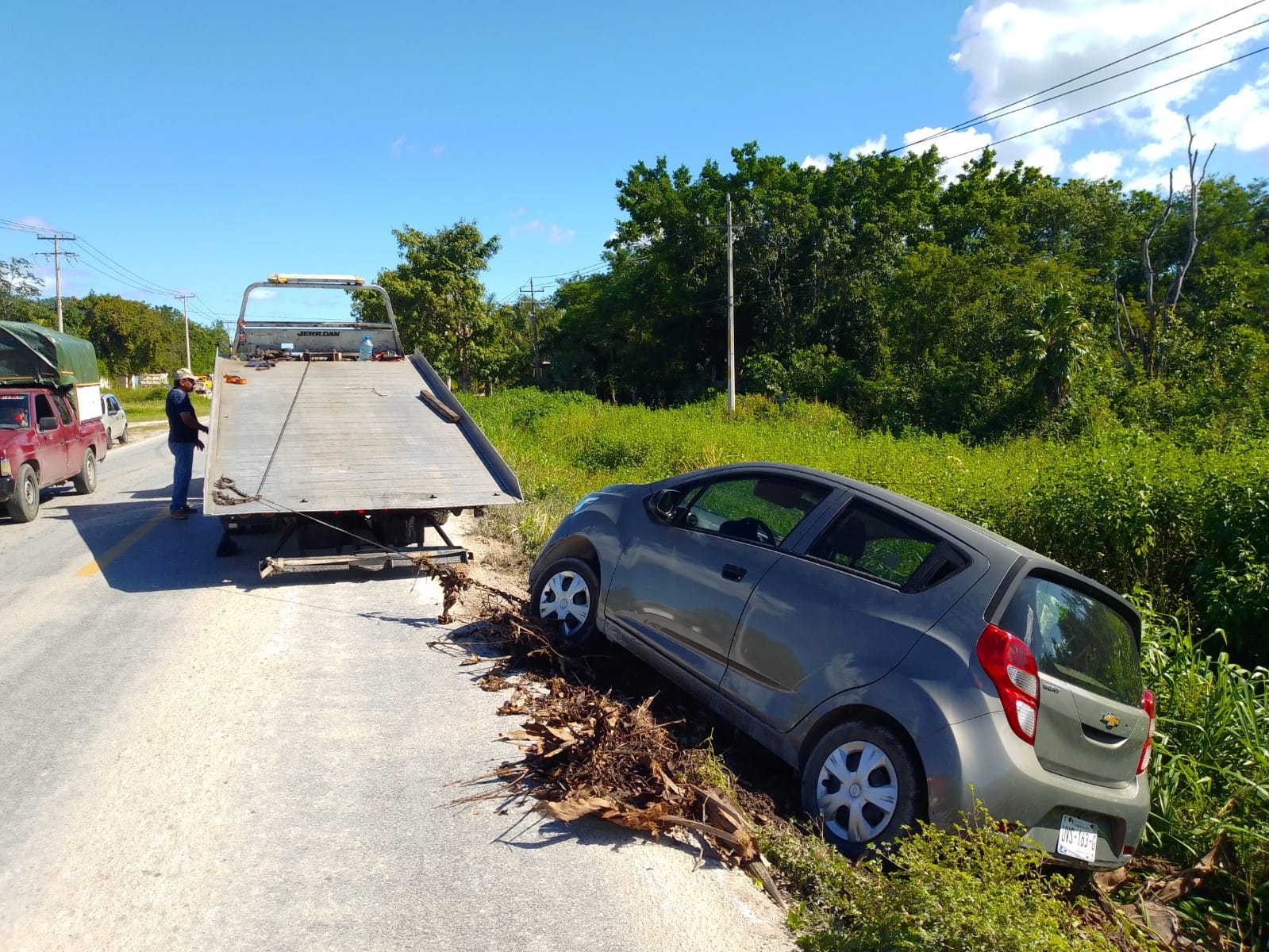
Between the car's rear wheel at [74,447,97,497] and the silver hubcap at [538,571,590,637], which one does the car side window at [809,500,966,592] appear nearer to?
the silver hubcap at [538,571,590,637]

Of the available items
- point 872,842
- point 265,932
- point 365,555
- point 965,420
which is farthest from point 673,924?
point 965,420

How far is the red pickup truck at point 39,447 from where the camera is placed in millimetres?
11227

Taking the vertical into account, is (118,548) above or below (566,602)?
below

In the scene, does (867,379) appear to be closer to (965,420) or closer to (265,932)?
(965,420)

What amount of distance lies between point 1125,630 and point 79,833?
191 inches

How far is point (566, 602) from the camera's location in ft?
20.0

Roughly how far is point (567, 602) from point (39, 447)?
971 centimetres

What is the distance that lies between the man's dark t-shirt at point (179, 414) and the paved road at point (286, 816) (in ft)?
13.6

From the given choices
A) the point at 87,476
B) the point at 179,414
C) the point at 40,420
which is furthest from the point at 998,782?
the point at 87,476

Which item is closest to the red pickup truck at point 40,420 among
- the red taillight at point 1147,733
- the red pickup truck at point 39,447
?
the red pickup truck at point 39,447

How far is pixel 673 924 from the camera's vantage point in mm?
3309

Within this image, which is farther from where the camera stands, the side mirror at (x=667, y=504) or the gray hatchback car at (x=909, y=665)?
the side mirror at (x=667, y=504)

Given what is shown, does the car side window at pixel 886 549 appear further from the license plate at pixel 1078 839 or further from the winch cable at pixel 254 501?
the winch cable at pixel 254 501

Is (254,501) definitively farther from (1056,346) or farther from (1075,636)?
(1056,346)
